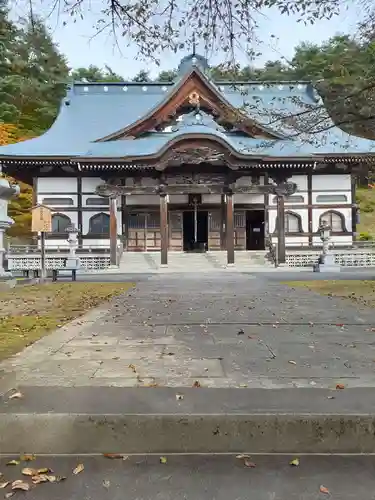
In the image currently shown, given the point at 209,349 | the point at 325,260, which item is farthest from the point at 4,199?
the point at 325,260

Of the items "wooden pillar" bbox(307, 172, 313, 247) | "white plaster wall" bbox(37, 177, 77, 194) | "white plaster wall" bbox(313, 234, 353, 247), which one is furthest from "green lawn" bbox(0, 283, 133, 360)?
"wooden pillar" bbox(307, 172, 313, 247)

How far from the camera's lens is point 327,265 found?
18438mm

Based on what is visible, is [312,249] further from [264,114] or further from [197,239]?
[264,114]

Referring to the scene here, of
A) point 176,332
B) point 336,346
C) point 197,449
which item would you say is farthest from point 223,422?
point 176,332

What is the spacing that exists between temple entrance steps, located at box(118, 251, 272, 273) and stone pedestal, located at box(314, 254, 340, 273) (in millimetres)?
2267

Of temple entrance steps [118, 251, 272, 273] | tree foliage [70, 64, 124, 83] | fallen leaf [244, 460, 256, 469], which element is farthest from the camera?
tree foliage [70, 64, 124, 83]

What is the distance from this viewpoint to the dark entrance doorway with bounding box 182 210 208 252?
24.1m

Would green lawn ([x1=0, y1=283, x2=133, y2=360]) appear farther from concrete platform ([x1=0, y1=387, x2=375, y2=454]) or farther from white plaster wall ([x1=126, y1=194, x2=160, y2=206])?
white plaster wall ([x1=126, y1=194, x2=160, y2=206])

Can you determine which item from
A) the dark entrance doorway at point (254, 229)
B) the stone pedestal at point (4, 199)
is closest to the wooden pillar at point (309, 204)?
the dark entrance doorway at point (254, 229)

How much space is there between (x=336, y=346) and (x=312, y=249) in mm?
18008

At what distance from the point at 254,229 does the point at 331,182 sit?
15.0 ft

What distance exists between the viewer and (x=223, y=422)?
246 cm

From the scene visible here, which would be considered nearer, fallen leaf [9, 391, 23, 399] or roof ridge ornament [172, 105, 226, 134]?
fallen leaf [9, 391, 23, 399]

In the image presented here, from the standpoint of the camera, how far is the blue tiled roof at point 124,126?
20.0 metres
